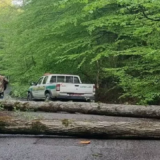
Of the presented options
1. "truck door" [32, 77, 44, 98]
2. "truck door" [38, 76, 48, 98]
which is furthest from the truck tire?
"truck door" [32, 77, 44, 98]

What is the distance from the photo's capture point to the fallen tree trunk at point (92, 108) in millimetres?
11537

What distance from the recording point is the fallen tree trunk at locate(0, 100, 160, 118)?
37.9ft

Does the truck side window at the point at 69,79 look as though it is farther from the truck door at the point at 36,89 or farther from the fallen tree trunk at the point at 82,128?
the fallen tree trunk at the point at 82,128

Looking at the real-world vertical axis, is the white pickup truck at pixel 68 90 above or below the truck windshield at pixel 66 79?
below

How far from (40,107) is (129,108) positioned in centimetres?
354

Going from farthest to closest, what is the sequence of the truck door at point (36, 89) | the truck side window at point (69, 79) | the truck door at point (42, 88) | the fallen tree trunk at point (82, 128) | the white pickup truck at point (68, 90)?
the truck door at point (36, 89) → the truck side window at point (69, 79) → the truck door at point (42, 88) → the white pickup truck at point (68, 90) → the fallen tree trunk at point (82, 128)

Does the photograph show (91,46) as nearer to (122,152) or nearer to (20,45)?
(20,45)

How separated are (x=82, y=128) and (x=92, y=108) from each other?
4636 millimetres

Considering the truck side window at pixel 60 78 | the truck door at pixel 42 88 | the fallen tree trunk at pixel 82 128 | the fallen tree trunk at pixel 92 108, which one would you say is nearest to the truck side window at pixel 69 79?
the truck side window at pixel 60 78

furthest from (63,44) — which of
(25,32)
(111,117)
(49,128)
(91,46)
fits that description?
(49,128)

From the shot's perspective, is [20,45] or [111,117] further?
[20,45]

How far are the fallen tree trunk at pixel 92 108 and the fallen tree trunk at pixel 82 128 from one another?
391 centimetres

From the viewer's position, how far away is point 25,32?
2241cm

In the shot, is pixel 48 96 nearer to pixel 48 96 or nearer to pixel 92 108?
pixel 48 96
